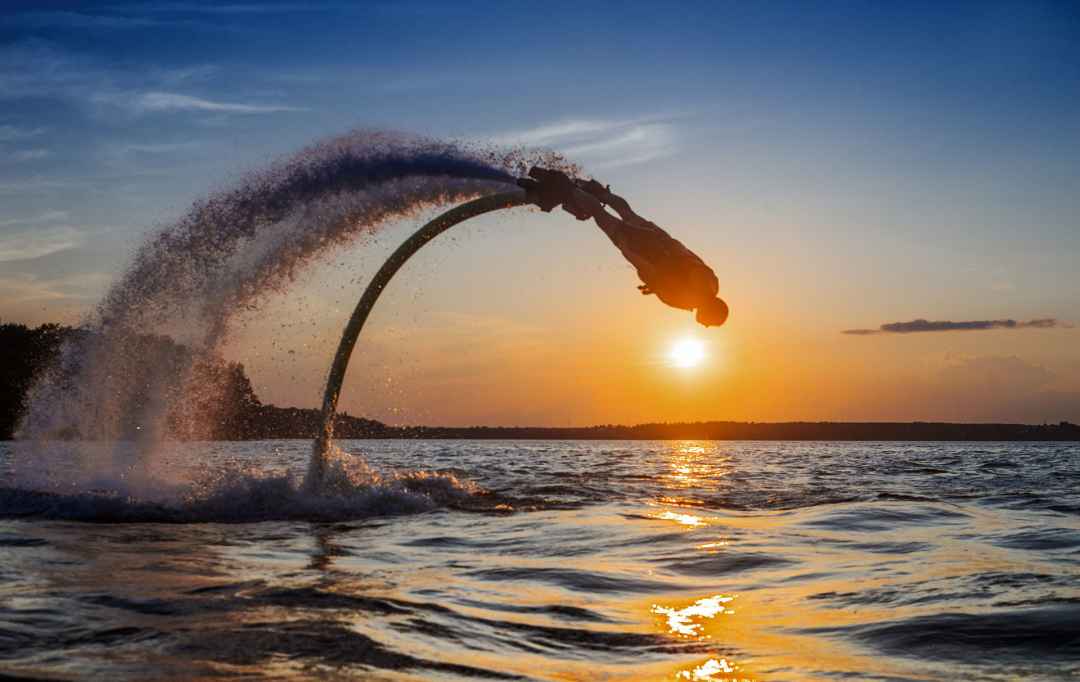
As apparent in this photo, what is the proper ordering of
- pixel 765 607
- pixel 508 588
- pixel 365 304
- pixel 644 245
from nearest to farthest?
pixel 765 607 < pixel 508 588 < pixel 644 245 < pixel 365 304

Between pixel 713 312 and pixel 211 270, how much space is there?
385 inches

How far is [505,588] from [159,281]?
37.5 feet

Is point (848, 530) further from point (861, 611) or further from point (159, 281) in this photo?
point (159, 281)

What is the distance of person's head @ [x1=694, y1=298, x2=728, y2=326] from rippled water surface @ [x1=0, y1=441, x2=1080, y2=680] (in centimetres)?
309

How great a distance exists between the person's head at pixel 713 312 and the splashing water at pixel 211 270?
5.31 metres

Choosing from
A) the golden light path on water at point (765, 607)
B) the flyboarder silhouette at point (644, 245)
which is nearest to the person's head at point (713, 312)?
the flyboarder silhouette at point (644, 245)

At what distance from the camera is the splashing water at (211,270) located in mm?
17781

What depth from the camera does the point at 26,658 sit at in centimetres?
582

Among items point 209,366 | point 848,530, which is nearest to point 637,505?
point 848,530

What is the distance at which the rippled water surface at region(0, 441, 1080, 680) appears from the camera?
257 inches

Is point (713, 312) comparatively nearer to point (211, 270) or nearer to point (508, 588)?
point (508, 588)

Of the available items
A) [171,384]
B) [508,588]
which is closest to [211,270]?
[171,384]

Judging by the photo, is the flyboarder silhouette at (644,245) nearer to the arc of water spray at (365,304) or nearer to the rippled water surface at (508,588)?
the arc of water spray at (365,304)

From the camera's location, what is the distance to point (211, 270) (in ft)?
59.3
